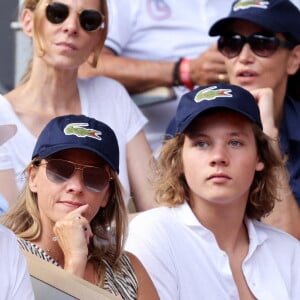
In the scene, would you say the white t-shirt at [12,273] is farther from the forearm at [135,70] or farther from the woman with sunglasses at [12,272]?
the forearm at [135,70]

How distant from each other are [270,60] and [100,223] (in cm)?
130

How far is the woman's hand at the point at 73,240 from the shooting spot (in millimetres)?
3668

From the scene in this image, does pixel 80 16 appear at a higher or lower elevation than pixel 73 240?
higher

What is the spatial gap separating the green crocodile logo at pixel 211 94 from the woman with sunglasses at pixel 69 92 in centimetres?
65

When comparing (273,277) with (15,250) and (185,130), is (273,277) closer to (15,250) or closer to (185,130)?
(185,130)

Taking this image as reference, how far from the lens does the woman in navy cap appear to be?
13.1 feet

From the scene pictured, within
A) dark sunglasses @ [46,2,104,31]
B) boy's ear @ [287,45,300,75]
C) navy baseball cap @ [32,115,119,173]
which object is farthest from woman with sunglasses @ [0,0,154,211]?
boy's ear @ [287,45,300,75]

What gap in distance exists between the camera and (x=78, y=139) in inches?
149

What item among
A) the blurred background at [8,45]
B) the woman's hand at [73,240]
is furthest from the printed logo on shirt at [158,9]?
the woman's hand at [73,240]

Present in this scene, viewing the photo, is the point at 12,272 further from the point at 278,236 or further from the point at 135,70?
the point at 135,70

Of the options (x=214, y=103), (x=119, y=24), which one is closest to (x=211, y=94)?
(x=214, y=103)

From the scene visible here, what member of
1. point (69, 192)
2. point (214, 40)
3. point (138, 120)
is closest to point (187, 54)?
point (214, 40)

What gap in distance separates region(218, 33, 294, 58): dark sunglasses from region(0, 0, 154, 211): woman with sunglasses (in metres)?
0.46

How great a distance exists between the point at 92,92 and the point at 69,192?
115cm
